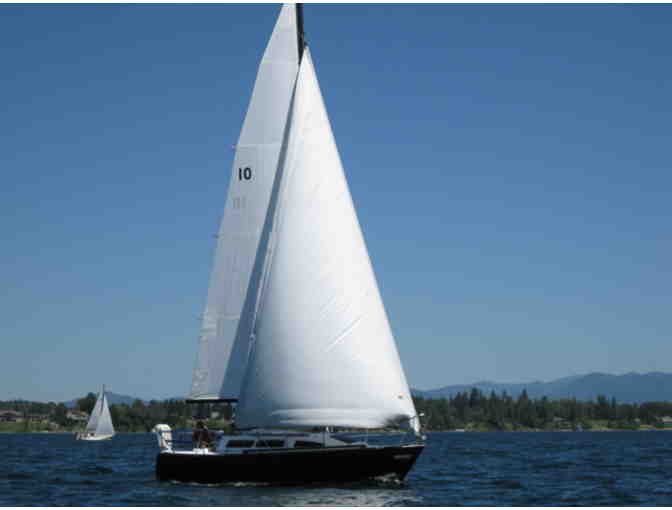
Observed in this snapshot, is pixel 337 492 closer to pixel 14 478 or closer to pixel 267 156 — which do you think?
pixel 267 156

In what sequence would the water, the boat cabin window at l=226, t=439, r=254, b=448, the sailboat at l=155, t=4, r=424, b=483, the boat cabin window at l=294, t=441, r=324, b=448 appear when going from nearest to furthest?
the water → the sailboat at l=155, t=4, r=424, b=483 → the boat cabin window at l=294, t=441, r=324, b=448 → the boat cabin window at l=226, t=439, r=254, b=448

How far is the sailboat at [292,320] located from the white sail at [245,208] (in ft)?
0.14

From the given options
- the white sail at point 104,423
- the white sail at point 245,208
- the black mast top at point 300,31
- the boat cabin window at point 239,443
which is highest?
the black mast top at point 300,31

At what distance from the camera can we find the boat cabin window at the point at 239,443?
38.2 metres

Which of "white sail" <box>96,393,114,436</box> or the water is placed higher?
"white sail" <box>96,393,114,436</box>

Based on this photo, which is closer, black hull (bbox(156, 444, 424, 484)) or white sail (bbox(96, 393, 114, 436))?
black hull (bbox(156, 444, 424, 484))

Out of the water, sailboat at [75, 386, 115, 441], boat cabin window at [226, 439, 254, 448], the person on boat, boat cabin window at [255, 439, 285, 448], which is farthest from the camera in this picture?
sailboat at [75, 386, 115, 441]

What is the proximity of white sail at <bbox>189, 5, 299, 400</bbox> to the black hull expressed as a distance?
3.76 meters

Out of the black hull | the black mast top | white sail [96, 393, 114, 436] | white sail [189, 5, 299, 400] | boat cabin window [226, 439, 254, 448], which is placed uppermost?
the black mast top

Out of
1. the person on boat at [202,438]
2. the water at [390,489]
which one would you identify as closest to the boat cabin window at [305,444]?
the water at [390,489]

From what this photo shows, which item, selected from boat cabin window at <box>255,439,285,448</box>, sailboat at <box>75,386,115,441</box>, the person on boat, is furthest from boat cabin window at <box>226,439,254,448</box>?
sailboat at <box>75,386,115,441</box>

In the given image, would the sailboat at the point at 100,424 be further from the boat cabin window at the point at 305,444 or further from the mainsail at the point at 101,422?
the boat cabin window at the point at 305,444

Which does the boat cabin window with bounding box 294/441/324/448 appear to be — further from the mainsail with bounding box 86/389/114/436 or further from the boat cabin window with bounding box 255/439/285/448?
the mainsail with bounding box 86/389/114/436

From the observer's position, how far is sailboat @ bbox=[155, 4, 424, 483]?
122 ft
